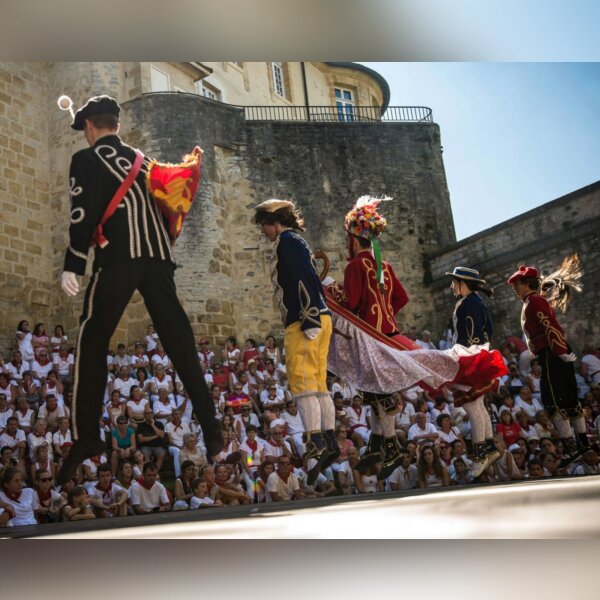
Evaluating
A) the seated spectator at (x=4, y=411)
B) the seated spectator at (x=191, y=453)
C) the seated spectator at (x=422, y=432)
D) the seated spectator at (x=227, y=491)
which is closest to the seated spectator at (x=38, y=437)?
the seated spectator at (x=4, y=411)

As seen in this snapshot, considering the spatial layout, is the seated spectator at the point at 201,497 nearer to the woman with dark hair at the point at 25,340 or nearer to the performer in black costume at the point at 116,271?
the performer in black costume at the point at 116,271

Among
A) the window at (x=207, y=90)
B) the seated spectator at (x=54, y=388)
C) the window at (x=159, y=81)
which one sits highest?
the window at (x=207, y=90)

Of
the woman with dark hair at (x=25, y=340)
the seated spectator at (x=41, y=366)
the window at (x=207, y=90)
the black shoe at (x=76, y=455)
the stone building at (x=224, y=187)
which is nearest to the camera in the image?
the black shoe at (x=76, y=455)

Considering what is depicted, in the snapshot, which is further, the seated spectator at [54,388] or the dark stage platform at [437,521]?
the seated spectator at [54,388]

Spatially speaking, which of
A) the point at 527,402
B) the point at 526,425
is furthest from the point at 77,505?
the point at 527,402

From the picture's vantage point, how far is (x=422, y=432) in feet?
25.3

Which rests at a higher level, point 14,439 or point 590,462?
point 14,439

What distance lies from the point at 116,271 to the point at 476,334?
2.77 m

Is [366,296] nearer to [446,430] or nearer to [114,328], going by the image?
[114,328]

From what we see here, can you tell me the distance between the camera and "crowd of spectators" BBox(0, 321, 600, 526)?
630 centimetres

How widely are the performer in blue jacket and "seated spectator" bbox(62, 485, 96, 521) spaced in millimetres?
2059

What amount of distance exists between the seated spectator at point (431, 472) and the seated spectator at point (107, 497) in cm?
244

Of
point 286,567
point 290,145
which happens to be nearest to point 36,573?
point 286,567

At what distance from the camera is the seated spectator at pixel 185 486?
649 cm
